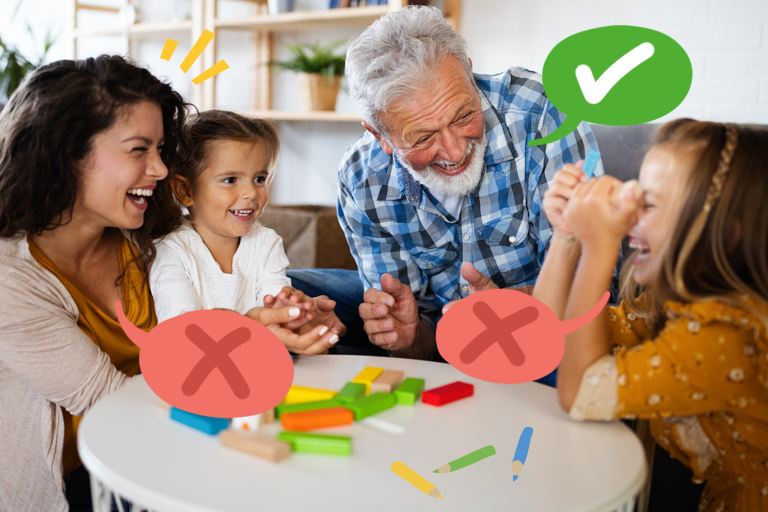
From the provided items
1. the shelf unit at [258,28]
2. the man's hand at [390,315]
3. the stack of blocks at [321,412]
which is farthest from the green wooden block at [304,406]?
the shelf unit at [258,28]

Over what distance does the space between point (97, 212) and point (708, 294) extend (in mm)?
1074

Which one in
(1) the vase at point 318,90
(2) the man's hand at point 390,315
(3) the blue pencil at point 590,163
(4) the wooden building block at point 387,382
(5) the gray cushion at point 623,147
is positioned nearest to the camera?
(3) the blue pencil at point 590,163

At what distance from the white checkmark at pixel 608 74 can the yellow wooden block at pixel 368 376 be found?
0.58 meters

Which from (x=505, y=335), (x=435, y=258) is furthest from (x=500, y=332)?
(x=435, y=258)

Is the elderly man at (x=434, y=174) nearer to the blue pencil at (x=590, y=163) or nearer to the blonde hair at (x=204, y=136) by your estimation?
the blonde hair at (x=204, y=136)

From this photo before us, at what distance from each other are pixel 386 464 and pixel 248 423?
0.22 metres

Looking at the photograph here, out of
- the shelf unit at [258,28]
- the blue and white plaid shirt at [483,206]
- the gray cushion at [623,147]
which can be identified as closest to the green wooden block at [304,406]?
the blue and white plaid shirt at [483,206]

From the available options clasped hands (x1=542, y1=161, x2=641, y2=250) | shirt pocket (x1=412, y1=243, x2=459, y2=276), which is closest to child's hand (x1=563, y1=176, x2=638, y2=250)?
clasped hands (x1=542, y1=161, x2=641, y2=250)

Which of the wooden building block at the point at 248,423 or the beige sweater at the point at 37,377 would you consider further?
the beige sweater at the point at 37,377

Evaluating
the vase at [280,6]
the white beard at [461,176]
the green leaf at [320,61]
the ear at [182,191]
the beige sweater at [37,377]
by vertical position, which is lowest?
the beige sweater at [37,377]

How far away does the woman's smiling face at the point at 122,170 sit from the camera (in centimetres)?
118

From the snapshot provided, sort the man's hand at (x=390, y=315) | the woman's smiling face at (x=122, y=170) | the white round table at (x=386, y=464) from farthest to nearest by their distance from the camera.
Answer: the man's hand at (x=390, y=315)
the woman's smiling face at (x=122, y=170)
the white round table at (x=386, y=464)

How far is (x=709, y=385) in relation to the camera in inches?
32.9

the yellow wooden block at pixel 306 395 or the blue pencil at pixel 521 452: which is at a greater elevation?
the blue pencil at pixel 521 452
